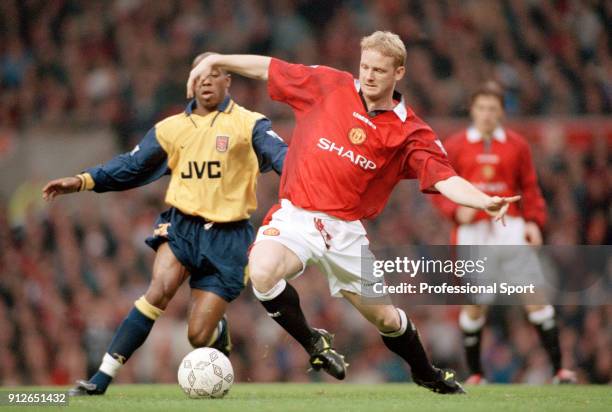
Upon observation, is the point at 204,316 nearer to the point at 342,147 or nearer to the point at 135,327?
the point at 135,327

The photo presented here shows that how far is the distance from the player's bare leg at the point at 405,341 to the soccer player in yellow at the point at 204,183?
1325 mm

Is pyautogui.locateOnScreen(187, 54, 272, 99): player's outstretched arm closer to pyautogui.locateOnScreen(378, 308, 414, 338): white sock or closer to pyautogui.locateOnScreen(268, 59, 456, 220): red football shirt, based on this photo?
pyautogui.locateOnScreen(268, 59, 456, 220): red football shirt

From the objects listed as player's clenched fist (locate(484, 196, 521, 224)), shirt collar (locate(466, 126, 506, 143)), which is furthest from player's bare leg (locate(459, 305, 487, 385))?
player's clenched fist (locate(484, 196, 521, 224))

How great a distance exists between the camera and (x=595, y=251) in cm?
1350

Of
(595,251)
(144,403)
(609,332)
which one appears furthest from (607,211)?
(144,403)

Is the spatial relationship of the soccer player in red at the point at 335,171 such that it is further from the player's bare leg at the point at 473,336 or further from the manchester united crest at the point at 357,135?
the player's bare leg at the point at 473,336

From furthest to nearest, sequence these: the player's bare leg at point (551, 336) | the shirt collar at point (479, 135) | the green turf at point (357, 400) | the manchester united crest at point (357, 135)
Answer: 1. the shirt collar at point (479, 135)
2. the player's bare leg at point (551, 336)
3. the manchester united crest at point (357, 135)
4. the green turf at point (357, 400)

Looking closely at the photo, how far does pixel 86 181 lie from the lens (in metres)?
7.80

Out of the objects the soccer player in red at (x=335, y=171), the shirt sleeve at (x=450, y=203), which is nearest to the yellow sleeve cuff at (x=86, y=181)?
the soccer player in red at (x=335, y=171)

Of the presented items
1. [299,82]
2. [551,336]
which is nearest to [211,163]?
[299,82]

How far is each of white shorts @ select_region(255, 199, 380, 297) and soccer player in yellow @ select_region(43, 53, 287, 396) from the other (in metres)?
1.03

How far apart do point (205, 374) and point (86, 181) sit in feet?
5.30

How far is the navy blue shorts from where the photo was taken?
7.97 meters

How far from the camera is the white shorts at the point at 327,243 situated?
6820 millimetres
